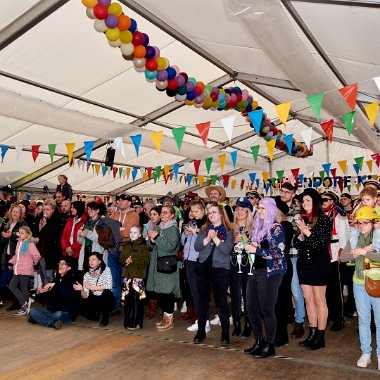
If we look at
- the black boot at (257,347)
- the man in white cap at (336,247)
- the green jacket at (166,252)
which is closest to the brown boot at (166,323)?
the green jacket at (166,252)

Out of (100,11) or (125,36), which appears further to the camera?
(125,36)

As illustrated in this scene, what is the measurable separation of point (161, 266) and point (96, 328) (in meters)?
0.98

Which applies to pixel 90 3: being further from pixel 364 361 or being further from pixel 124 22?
pixel 364 361

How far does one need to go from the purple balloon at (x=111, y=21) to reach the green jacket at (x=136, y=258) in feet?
7.65

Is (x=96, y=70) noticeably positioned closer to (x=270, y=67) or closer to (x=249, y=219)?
(x=270, y=67)

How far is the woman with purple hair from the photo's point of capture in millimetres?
3326

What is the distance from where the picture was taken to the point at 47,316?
14.7 ft

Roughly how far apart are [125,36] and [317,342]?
12.3ft

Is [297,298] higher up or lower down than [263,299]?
lower down

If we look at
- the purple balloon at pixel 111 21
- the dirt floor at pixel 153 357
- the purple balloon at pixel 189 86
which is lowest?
the dirt floor at pixel 153 357

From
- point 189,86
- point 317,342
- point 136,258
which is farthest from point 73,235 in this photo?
point 317,342

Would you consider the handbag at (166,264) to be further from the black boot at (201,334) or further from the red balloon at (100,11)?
the red balloon at (100,11)

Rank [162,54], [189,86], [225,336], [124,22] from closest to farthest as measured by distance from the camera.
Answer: [225,336]
[124,22]
[189,86]
[162,54]

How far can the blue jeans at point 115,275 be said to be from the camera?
5.09 meters
